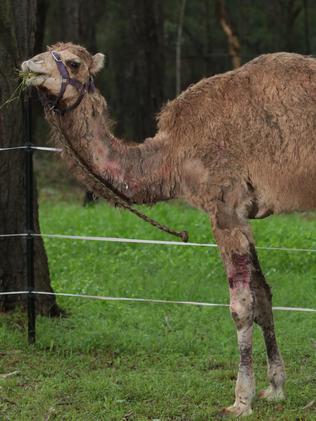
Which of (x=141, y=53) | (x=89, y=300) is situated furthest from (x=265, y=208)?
(x=141, y=53)

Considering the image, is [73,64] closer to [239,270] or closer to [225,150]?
[225,150]

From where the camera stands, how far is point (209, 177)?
6.03 metres

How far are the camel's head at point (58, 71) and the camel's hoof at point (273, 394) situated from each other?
240 centimetres

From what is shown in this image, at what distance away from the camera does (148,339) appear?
7.95 metres

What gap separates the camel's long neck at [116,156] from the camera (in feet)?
20.6

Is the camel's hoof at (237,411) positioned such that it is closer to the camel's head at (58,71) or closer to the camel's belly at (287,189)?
the camel's belly at (287,189)

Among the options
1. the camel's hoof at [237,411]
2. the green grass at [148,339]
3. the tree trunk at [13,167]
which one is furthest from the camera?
the tree trunk at [13,167]

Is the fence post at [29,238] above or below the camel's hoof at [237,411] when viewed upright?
above

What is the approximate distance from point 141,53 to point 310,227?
752cm

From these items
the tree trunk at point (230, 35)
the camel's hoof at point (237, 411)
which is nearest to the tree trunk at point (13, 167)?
the camel's hoof at point (237, 411)

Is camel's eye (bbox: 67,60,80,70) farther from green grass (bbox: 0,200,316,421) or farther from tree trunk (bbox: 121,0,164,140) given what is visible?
tree trunk (bbox: 121,0,164,140)

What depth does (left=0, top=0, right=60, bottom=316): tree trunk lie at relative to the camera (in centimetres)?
808

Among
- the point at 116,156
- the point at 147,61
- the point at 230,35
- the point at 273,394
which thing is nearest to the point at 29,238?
the point at 116,156

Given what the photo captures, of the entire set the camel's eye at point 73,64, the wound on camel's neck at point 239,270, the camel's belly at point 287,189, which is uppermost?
the camel's eye at point 73,64
